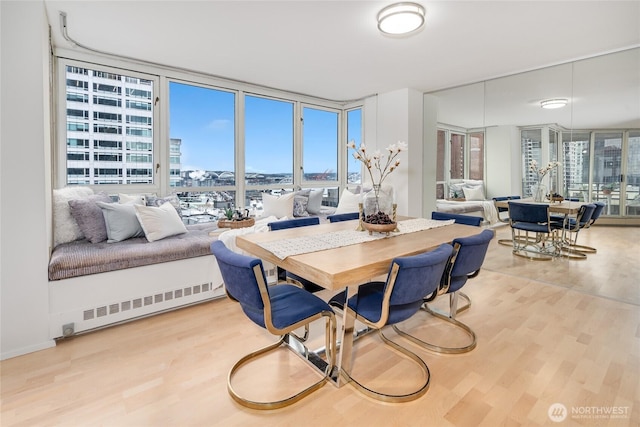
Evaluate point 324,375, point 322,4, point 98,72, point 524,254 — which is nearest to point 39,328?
point 324,375

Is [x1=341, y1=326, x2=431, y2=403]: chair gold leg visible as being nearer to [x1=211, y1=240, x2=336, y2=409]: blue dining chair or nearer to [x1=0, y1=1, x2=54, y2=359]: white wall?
[x1=211, y1=240, x2=336, y2=409]: blue dining chair

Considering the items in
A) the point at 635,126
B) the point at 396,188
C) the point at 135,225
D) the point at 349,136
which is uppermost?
the point at 349,136

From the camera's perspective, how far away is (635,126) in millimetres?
3049

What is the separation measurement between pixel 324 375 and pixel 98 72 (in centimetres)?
377

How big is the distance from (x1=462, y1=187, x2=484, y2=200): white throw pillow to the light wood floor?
1.77m

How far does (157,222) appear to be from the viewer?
9.83 feet

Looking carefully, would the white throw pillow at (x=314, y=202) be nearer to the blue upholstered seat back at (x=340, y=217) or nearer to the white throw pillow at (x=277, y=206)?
the white throw pillow at (x=277, y=206)

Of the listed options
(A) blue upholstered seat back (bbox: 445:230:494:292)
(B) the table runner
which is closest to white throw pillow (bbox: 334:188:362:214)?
(B) the table runner

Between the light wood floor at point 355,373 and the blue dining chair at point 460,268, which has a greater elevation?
the blue dining chair at point 460,268

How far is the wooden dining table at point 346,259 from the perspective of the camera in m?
1.56

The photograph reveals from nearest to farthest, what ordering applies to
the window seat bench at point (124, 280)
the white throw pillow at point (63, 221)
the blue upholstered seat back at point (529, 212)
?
the window seat bench at point (124, 280) < the white throw pillow at point (63, 221) < the blue upholstered seat back at point (529, 212)

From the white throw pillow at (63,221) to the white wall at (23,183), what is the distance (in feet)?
1.93

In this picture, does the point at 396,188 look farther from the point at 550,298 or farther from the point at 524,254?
the point at 550,298

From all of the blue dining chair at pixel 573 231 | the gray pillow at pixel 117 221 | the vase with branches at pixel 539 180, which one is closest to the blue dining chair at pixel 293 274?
the gray pillow at pixel 117 221
